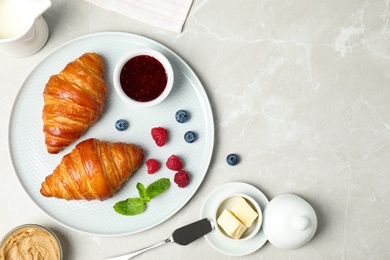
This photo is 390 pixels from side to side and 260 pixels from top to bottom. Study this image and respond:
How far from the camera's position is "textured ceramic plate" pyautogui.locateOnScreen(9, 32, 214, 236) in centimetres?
169

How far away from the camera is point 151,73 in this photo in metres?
1.65

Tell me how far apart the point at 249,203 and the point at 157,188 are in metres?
0.31

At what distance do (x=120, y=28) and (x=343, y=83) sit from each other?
2.67 feet

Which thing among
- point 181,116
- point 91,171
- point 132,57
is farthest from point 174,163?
point 132,57

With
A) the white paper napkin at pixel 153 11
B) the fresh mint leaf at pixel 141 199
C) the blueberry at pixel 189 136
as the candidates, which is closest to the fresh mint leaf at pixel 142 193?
the fresh mint leaf at pixel 141 199

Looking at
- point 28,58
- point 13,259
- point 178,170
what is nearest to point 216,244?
point 178,170

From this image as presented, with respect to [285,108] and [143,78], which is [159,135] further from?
[285,108]

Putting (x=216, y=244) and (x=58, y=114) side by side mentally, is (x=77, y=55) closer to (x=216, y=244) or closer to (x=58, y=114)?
(x=58, y=114)

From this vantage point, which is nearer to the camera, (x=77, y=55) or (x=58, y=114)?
(x=58, y=114)

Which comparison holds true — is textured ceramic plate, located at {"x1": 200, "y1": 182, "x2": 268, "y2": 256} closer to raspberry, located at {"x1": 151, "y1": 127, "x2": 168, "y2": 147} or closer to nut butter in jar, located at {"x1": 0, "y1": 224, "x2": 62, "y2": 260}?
raspberry, located at {"x1": 151, "y1": 127, "x2": 168, "y2": 147}

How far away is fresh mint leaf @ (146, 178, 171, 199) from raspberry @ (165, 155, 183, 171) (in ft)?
0.17

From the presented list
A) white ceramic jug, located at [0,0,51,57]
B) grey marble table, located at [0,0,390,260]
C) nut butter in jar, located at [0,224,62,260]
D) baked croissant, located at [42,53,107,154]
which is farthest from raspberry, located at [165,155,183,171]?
white ceramic jug, located at [0,0,51,57]

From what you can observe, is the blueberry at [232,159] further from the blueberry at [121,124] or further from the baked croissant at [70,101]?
the baked croissant at [70,101]

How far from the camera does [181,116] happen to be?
5.55ft
